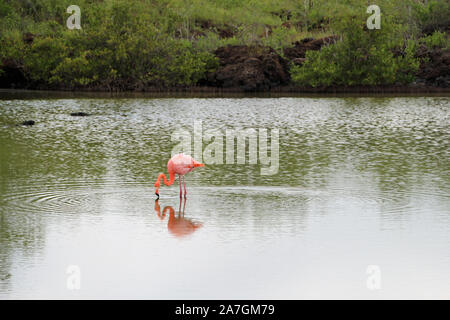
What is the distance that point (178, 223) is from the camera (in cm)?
1062

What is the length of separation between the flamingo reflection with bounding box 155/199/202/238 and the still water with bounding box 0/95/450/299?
0.03 meters

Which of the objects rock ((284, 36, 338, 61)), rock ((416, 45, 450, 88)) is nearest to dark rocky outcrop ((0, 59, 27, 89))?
rock ((284, 36, 338, 61))

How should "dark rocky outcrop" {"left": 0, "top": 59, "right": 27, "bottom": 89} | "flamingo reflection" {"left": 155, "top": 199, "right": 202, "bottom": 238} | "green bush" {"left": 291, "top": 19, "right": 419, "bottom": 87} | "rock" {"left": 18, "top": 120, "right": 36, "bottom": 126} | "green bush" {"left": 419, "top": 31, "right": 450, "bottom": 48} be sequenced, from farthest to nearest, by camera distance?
"dark rocky outcrop" {"left": 0, "top": 59, "right": 27, "bottom": 89} < "green bush" {"left": 419, "top": 31, "right": 450, "bottom": 48} < "green bush" {"left": 291, "top": 19, "right": 419, "bottom": 87} < "rock" {"left": 18, "top": 120, "right": 36, "bottom": 126} < "flamingo reflection" {"left": 155, "top": 199, "right": 202, "bottom": 238}

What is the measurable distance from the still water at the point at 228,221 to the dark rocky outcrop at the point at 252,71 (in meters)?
22.7

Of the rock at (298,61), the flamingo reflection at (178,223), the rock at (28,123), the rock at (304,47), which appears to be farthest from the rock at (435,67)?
the flamingo reflection at (178,223)

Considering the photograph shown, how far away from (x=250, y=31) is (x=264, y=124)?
98.8 ft

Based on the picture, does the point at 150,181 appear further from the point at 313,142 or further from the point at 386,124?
the point at 386,124

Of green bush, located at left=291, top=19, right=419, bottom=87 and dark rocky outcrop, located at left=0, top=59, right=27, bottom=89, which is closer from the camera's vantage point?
green bush, located at left=291, top=19, right=419, bottom=87

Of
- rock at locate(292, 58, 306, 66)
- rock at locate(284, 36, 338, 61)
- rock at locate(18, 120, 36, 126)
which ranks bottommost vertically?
rock at locate(18, 120, 36, 126)

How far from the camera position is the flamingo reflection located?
1009 centimetres

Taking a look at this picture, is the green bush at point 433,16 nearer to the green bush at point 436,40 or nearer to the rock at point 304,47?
the green bush at point 436,40

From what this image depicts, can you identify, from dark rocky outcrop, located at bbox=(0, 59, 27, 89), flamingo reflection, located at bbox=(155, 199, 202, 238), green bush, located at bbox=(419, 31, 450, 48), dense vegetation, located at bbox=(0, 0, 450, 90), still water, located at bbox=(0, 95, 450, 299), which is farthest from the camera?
dark rocky outcrop, located at bbox=(0, 59, 27, 89)

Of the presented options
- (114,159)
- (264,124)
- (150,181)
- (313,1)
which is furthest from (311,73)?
(150,181)

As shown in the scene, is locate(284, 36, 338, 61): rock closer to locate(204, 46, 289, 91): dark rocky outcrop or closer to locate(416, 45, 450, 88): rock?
locate(204, 46, 289, 91): dark rocky outcrop
